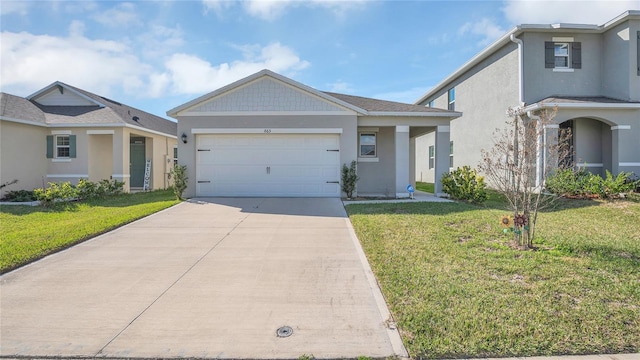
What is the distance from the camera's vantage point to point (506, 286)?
3994 millimetres

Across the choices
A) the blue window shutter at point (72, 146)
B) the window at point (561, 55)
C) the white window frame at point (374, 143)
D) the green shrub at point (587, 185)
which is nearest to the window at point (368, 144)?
the white window frame at point (374, 143)

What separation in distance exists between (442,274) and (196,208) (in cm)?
772

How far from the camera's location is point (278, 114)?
11586 millimetres

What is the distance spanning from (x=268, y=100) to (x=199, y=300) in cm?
896

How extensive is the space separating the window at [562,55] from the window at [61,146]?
2079 centimetres

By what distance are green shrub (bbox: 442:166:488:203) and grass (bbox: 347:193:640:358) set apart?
329 cm

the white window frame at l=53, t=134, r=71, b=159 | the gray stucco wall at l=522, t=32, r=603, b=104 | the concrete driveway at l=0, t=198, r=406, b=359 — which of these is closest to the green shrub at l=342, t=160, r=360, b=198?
the concrete driveway at l=0, t=198, r=406, b=359

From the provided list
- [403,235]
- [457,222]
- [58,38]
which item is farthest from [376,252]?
[58,38]

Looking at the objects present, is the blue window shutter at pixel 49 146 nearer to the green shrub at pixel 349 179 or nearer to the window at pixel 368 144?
the green shrub at pixel 349 179

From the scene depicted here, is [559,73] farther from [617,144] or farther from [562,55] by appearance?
[617,144]

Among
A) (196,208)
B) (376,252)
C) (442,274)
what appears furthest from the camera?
(196,208)

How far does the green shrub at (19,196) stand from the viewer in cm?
1195

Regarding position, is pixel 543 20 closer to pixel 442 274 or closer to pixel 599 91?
pixel 599 91

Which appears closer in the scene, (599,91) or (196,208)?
(196,208)
